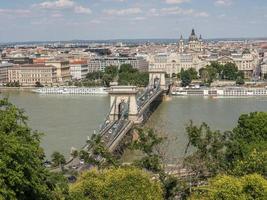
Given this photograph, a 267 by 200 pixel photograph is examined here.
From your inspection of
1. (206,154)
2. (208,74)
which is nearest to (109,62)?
(208,74)

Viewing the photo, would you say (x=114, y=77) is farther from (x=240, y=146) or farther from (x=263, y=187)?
(x=263, y=187)

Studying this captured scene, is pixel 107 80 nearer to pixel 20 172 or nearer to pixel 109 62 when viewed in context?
pixel 109 62

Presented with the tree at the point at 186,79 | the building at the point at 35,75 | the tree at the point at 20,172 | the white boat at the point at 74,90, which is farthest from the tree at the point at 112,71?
the tree at the point at 20,172

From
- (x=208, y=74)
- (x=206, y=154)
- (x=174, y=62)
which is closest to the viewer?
(x=206, y=154)

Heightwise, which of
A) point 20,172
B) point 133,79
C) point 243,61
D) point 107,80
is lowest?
point 107,80

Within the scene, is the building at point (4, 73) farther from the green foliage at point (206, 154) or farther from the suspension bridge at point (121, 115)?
the green foliage at point (206, 154)

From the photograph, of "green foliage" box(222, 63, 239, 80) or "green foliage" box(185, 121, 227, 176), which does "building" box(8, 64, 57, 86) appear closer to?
"green foliage" box(222, 63, 239, 80)

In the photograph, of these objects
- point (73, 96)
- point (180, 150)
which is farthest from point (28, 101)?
point (180, 150)
